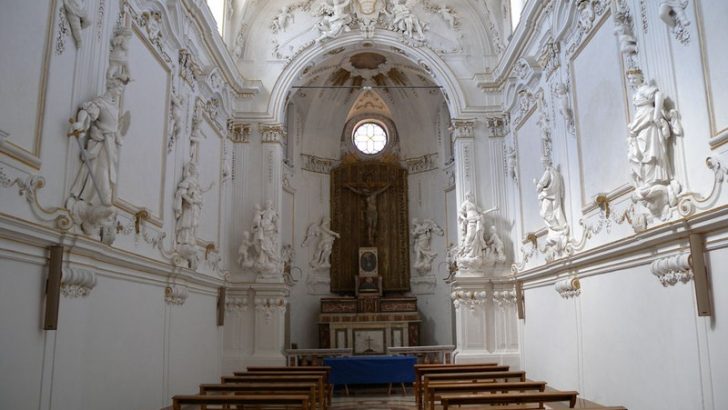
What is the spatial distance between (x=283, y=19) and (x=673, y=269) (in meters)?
12.2

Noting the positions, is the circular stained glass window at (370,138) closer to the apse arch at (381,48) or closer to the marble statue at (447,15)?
the apse arch at (381,48)

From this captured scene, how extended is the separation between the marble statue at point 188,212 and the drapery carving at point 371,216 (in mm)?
9709

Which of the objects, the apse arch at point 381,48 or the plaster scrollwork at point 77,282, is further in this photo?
the apse arch at point 381,48

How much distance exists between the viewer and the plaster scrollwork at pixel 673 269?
6.41 metres

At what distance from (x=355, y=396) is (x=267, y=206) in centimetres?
488

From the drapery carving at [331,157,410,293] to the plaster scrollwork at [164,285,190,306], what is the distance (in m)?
9.99

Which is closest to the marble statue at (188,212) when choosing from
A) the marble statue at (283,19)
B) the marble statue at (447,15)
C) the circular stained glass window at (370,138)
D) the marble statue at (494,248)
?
the marble statue at (283,19)

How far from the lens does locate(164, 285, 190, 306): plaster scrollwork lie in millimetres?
10039

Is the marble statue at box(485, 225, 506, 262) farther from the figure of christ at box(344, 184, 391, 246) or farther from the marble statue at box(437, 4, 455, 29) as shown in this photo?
the figure of christ at box(344, 184, 391, 246)

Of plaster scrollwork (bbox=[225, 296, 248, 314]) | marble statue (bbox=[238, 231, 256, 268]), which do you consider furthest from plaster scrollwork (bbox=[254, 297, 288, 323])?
marble statue (bbox=[238, 231, 256, 268])

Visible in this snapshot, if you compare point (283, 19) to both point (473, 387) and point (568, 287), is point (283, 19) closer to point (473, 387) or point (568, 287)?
point (568, 287)

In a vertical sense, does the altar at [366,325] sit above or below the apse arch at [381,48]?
below

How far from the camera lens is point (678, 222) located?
6.30 m

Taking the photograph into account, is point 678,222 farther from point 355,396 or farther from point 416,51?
point 416,51
